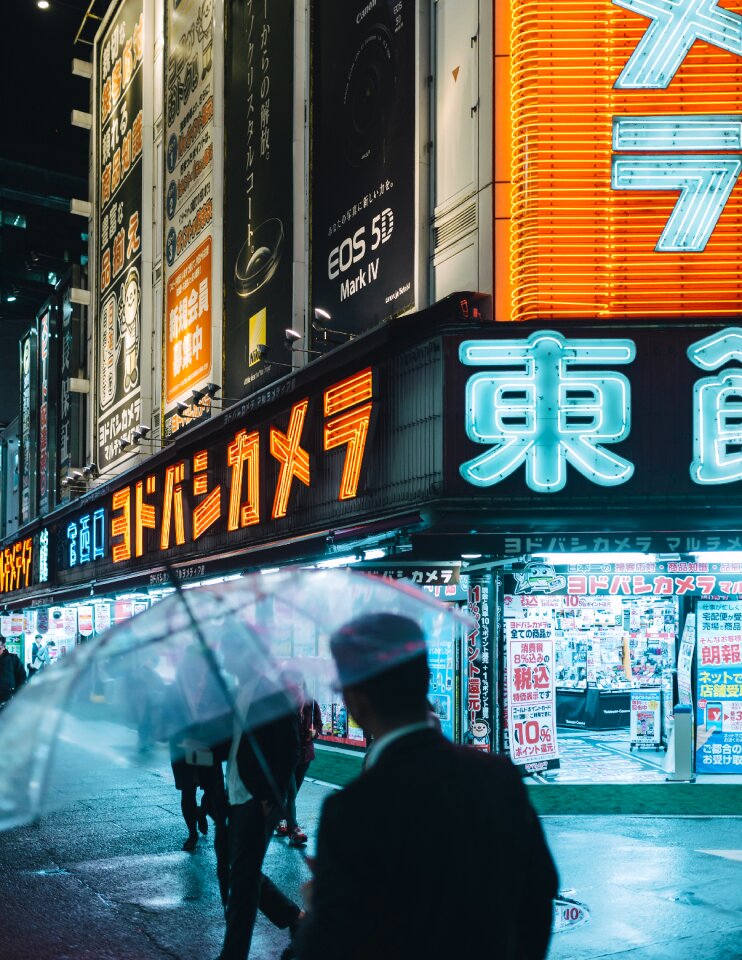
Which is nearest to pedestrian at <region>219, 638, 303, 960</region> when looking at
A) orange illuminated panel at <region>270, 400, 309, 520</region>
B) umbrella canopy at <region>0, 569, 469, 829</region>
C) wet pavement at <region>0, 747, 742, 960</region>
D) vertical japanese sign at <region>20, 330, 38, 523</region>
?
wet pavement at <region>0, 747, 742, 960</region>

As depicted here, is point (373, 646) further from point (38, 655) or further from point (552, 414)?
point (38, 655)

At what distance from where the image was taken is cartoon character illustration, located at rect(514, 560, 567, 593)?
41.8ft

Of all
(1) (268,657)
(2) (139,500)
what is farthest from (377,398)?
(2) (139,500)

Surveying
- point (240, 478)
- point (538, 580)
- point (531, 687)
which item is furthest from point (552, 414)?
point (240, 478)

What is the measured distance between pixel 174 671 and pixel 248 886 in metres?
2.48

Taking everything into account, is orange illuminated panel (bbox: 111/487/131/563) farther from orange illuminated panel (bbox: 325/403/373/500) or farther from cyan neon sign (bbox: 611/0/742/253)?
cyan neon sign (bbox: 611/0/742/253)

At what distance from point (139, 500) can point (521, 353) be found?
12194 mm

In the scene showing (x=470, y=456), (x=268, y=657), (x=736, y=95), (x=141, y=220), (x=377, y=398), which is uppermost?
(x=141, y=220)

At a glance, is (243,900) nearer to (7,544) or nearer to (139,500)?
(139,500)

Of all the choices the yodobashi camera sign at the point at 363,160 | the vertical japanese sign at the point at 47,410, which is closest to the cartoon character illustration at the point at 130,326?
the vertical japanese sign at the point at 47,410

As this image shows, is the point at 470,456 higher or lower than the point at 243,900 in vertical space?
higher

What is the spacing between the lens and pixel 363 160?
1297 cm

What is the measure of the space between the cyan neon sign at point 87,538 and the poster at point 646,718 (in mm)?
11806

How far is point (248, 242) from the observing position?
54.9ft
